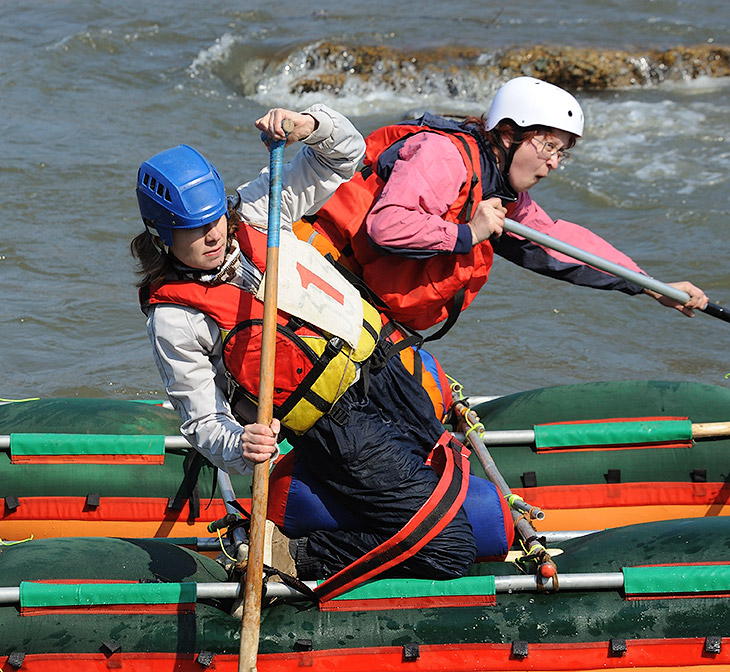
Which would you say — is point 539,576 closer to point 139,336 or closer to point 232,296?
point 232,296

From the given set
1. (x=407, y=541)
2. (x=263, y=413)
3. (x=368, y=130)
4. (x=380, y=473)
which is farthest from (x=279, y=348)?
(x=368, y=130)

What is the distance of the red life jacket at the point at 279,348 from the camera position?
282 cm

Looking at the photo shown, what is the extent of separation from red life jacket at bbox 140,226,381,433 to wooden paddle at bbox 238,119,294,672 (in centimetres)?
11

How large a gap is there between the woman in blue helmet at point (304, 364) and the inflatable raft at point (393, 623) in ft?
0.46

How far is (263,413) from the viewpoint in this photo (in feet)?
9.12

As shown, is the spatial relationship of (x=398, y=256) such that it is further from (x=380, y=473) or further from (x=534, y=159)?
(x=380, y=473)

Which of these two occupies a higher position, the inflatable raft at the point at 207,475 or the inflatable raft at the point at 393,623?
the inflatable raft at the point at 207,475

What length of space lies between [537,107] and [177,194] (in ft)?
5.14

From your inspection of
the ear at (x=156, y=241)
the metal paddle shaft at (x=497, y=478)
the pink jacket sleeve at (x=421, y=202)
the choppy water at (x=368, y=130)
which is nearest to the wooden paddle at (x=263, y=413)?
the ear at (x=156, y=241)

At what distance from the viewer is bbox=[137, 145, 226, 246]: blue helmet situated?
270 cm

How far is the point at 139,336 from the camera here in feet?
22.6

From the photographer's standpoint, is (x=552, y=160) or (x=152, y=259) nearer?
(x=152, y=259)

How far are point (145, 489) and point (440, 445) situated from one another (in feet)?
4.40

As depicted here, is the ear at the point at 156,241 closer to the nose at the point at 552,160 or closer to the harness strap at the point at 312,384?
the harness strap at the point at 312,384
